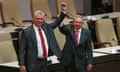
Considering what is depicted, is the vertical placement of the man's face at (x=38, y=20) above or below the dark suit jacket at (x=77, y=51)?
above

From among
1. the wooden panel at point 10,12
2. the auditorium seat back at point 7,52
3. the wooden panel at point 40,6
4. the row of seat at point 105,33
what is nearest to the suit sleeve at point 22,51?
the auditorium seat back at point 7,52

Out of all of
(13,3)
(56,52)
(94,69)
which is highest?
(13,3)

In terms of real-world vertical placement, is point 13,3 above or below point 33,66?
above

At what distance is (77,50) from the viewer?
529cm

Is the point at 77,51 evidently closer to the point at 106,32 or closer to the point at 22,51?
the point at 22,51

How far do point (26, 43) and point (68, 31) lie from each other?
602 mm

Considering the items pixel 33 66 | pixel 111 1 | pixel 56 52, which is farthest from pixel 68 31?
pixel 111 1

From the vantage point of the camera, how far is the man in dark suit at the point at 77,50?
17.3 ft

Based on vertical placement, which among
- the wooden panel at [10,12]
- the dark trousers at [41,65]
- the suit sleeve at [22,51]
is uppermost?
the wooden panel at [10,12]

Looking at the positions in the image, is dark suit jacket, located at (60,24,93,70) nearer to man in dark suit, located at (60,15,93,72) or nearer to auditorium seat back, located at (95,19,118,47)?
man in dark suit, located at (60,15,93,72)

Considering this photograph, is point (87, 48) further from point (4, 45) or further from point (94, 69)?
point (4, 45)

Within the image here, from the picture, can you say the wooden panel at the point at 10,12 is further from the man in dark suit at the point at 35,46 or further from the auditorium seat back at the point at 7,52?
the man in dark suit at the point at 35,46

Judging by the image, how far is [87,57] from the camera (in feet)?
17.5

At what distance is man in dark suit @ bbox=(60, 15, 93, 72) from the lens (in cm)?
528
